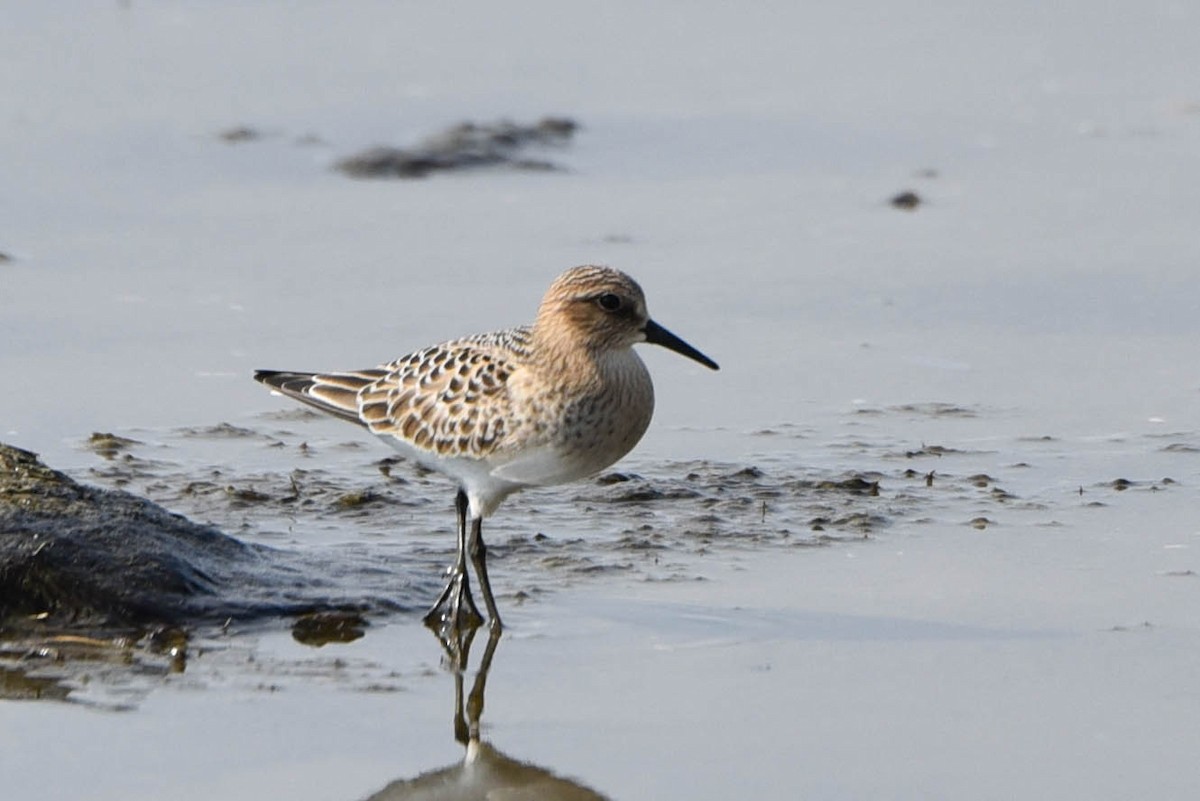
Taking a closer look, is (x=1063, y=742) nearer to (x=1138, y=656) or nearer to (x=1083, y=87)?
(x=1138, y=656)

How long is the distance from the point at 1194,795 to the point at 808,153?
7290 mm

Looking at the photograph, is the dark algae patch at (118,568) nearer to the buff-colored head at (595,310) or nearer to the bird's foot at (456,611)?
the bird's foot at (456,611)

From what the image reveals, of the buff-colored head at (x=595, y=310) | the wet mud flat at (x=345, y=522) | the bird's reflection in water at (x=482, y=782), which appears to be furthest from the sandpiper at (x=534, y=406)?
the bird's reflection in water at (x=482, y=782)

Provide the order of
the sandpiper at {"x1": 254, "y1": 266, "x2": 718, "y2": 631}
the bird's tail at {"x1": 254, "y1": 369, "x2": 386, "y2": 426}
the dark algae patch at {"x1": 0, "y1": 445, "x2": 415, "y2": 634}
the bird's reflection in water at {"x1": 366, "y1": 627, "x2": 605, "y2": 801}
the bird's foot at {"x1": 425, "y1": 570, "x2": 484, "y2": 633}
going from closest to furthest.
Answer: the bird's reflection in water at {"x1": 366, "y1": 627, "x2": 605, "y2": 801}
the dark algae patch at {"x1": 0, "y1": 445, "x2": 415, "y2": 634}
the bird's foot at {"x1": 425, "y1": 570, "x2": 484, "y2": 633}
the sandpiper at {"x1": 254, "y1": 266, "x2": 718, "y2": 631}
the bird's tail at {"x1": 254, "y1": 369, "x2": 386, "y2": 426}

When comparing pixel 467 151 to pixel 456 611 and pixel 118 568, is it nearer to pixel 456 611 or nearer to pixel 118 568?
pixel 456 611

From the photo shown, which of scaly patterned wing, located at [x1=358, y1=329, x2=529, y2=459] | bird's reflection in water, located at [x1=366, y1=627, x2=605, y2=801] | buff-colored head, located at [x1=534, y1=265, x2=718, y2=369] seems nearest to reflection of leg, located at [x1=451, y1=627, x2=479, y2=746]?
bird's reflection in water, located at [x1=366, y1=627, x2=605, y2=801]

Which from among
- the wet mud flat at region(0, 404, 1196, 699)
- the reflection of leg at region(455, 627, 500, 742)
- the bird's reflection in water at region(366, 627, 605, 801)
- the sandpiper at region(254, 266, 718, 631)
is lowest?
the bird's reflection in water at region(366, 627, 605, 801)

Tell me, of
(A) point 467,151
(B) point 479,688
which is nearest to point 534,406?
(B) point 479,688

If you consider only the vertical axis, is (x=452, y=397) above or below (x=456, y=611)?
above

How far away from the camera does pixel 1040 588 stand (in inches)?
291

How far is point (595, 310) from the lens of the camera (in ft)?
23.9

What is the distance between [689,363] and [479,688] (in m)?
3.63

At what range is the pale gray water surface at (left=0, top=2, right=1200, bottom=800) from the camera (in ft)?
20.1

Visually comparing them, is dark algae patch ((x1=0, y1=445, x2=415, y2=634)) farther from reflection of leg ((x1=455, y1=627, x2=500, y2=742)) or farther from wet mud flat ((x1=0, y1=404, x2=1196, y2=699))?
reflection of leg ((x1=455, y1=627, x2=500, y2=742))
